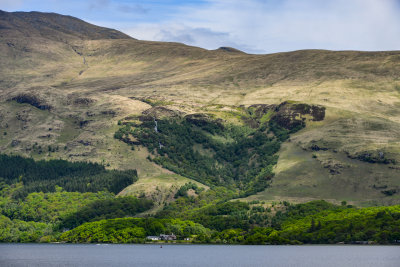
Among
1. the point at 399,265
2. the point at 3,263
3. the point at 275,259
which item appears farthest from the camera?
the point at 275,259

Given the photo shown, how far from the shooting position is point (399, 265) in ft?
554

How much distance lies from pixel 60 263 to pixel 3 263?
1541 cm

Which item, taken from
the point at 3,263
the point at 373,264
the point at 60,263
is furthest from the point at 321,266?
the point at 3,263

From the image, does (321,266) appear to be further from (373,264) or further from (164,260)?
(164,260)

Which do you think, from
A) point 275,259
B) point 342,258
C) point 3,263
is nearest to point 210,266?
point 275,259

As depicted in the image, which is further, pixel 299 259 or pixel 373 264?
pixel 299 259

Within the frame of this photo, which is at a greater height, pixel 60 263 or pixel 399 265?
pixel 399 265

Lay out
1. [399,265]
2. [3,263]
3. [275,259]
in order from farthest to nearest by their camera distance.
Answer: [275,259] < [3,263] < [399,265]

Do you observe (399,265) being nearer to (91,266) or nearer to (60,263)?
(91,266)

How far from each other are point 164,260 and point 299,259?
40016 millimetres

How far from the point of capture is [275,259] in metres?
197

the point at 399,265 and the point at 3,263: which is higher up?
the point at 399,265

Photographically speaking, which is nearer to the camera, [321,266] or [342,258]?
[321,266]

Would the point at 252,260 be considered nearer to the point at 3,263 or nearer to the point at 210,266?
the point at 210,266
